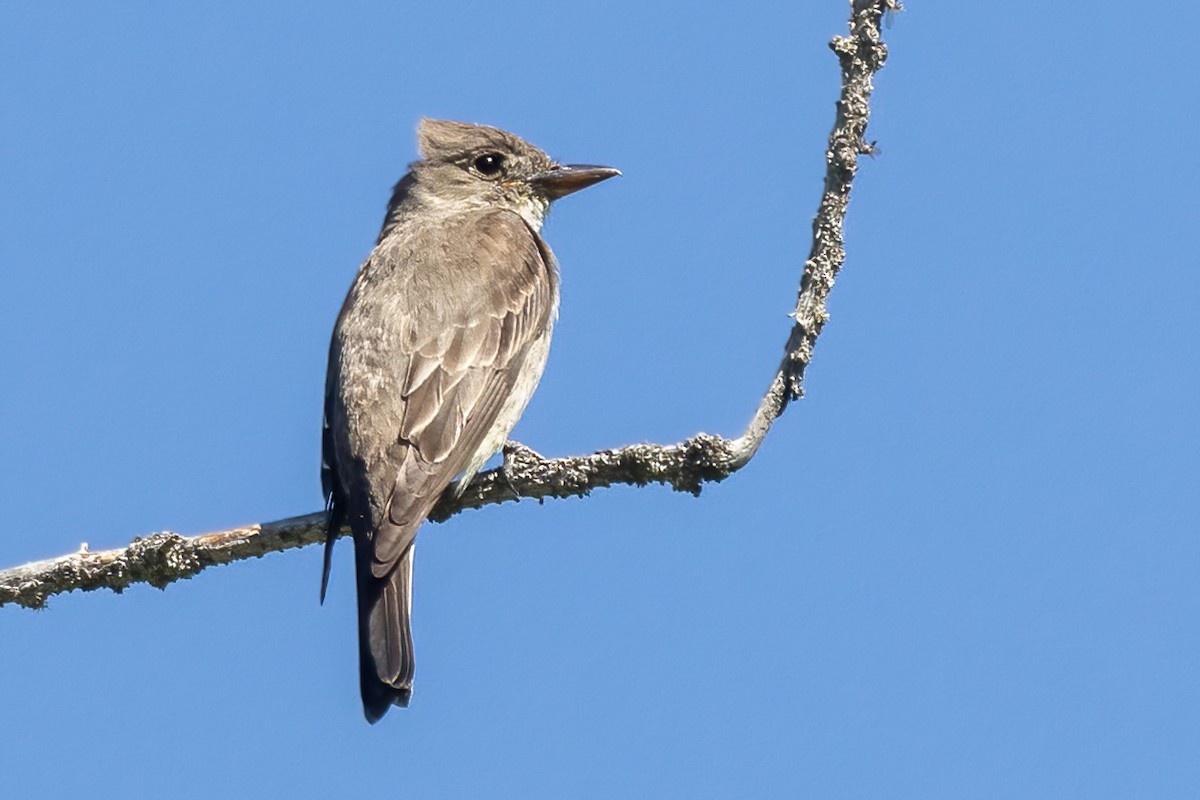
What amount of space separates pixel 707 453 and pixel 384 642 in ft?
5.78

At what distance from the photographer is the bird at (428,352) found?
23.2ft

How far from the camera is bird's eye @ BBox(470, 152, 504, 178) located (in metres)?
9.59

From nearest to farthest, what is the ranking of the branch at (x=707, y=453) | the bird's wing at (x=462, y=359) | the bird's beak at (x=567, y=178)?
the branch at (x=707, y=453)
the bird's wing at (x=462, y=359)
the bird's beak at (x=567, y=178)

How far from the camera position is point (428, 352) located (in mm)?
7793

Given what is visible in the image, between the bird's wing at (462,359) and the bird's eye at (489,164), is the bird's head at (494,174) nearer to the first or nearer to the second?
the bird's eye at (489,164)

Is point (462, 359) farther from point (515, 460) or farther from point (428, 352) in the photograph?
point (515, 460)

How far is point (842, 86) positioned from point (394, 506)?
103 inches

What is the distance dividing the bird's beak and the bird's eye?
0.22 m

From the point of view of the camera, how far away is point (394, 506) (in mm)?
7066

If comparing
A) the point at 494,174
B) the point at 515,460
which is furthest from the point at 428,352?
the point at 494,174

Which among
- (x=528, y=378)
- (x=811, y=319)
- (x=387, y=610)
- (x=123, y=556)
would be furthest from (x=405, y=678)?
(x=811, y=319)

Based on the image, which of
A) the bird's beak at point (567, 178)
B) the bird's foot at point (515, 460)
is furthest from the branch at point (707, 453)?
the bird's beak at point (567, 178)

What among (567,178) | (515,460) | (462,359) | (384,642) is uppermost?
(567,178)

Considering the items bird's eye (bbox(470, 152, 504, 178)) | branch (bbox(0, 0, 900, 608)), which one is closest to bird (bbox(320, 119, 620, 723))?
bird's eye (bbox(470, 152, 504, 178))
